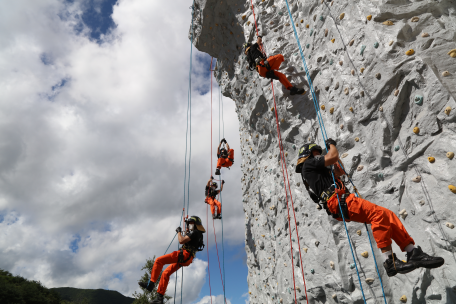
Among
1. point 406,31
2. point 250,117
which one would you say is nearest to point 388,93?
point 406,31

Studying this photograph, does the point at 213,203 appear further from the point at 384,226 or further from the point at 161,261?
the point at 384,226

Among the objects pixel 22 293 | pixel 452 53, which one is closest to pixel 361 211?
pixel 452 53

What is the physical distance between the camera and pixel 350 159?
3.87m

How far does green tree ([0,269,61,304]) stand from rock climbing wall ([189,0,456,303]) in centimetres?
2150

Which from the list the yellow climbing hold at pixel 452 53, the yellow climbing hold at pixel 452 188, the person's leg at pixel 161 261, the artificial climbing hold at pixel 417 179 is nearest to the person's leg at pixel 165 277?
the person's leg at pixel 161 261

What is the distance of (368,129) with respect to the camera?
12.0ft

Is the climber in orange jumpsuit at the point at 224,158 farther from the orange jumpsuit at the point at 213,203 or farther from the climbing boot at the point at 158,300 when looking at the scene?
the climbing boot at the point at 158,300

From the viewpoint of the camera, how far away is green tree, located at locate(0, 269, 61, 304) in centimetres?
1844

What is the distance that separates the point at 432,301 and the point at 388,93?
95.0 inches

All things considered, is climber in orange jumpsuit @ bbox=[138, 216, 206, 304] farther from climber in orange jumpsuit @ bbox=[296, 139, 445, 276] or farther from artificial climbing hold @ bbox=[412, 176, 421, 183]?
artificial climbing hold @ bbox=[412, 176, 421, 183]

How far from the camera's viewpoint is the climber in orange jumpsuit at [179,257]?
16.6ft

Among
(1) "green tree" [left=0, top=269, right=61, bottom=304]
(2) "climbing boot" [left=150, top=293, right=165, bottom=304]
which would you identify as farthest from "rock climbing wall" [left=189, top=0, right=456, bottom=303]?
(1) "green tree" [left=0, top=269, right=61, bottom=304]

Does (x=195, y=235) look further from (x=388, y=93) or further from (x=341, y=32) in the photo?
(x=341, y=32)

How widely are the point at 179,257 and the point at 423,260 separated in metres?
4.04
